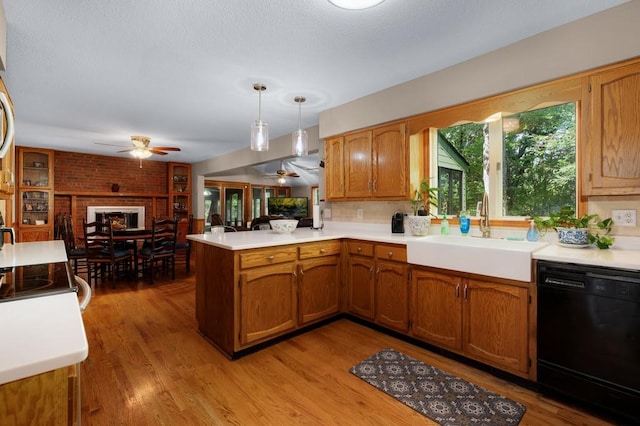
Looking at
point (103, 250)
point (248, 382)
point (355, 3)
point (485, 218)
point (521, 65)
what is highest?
point (355, 3)

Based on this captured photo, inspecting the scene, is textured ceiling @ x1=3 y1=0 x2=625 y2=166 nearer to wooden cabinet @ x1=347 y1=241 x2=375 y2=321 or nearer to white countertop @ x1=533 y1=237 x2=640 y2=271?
white countertop @ x1=533 y1=237 x2=640 y2=271

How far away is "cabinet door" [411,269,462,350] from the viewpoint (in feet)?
7.16

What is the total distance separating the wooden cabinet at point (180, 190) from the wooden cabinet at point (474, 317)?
6.46 metres

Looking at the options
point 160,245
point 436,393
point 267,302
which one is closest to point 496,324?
point 436,393

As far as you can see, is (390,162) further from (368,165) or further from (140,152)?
(140,152)

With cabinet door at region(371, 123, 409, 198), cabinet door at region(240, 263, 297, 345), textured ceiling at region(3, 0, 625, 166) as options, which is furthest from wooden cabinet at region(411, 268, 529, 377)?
textured ceiling at region(3, 0, 625, 166)

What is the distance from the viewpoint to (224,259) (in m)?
2.31

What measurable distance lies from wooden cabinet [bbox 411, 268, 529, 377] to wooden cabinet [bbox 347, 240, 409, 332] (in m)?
0.11

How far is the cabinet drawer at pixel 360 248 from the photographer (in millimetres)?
2754

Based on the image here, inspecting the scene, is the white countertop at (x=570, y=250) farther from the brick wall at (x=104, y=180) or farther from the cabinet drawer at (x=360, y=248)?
the brick wall at (x=104, y=180)

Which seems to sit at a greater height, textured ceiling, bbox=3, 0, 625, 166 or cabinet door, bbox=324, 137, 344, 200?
textured ceiling, bbox=3, 0, 625, 166

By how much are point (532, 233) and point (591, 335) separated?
780 millimetres

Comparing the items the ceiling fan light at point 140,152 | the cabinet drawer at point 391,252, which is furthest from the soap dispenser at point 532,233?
the ceiling fan light at point 140,152

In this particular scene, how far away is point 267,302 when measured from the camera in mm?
2416
